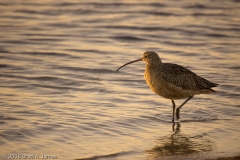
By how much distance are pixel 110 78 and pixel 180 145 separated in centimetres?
487

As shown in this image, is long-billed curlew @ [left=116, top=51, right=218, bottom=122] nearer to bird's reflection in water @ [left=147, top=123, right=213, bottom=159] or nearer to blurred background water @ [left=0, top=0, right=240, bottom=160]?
blurred background water @ [left=0, top=0, right=240, bottom=160]

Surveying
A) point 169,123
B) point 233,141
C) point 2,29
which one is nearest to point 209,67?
point 169,123

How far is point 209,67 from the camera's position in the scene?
1473 cm

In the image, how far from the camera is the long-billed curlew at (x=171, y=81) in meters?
10.5

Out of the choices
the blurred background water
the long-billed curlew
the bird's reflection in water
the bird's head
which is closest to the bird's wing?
the long-billed curlew

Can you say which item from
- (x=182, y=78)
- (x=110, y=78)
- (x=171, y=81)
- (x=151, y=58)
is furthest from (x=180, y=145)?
(x=110, y=78)

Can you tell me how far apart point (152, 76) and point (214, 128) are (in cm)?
153

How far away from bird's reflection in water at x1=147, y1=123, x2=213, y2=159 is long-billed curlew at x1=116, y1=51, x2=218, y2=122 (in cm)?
110

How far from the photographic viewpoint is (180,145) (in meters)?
8.97

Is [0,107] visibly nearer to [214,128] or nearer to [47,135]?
[47,135]

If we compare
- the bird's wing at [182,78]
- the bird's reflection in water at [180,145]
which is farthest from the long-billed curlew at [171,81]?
the bird's reflection in water at [180,145]

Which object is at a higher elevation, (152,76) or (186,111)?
(152,76)

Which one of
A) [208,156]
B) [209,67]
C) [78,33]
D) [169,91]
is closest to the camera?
[208,156]

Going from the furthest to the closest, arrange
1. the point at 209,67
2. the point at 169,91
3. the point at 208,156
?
1. the point at 209,67
2. the point at 169,91
3. the point at 208,156
